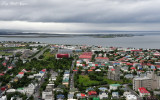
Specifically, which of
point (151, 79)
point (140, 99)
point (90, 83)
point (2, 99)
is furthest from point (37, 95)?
point (151, 79)

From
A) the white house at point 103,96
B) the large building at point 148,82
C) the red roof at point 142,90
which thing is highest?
the large building at point 148,82

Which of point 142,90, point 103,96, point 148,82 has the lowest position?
point 103,96

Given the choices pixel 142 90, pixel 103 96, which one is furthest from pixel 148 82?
pixel 103 96

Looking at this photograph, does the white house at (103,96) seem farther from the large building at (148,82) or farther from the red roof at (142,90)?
the large building at (148,82)

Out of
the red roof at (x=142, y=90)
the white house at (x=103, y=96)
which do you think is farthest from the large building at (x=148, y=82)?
the white house at (x=103, y=96)

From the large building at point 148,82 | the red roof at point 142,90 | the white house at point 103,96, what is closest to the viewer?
the white house at point 103,96

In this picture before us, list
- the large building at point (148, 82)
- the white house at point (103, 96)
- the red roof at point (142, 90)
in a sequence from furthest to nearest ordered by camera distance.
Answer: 1. the large building at point (148, 82)
2. the red roof at point (142, 90)
3. the white house at point (103, 96)

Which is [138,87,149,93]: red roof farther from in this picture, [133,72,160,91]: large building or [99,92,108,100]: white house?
[99,92,108,100]: white house

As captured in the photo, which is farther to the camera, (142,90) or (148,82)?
(148,82)

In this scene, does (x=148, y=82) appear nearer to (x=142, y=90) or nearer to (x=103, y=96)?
(x=142, y=90)

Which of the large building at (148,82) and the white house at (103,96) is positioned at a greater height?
the large building at (148,82)

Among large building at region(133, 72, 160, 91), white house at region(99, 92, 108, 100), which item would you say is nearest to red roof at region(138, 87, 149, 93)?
large building at region(133, 72, 160, 91)

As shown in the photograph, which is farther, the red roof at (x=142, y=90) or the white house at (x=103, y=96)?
the red roof at (x=142, y=90)
